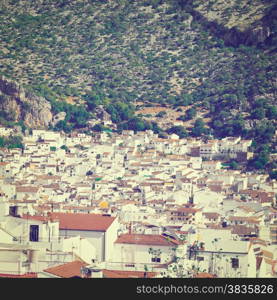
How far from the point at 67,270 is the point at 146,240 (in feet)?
14.1

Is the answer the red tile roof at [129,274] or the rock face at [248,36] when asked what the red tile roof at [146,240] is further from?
the rock face at [248,36]

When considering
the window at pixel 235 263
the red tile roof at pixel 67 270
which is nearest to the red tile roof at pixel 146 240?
the window at pixel 235 263

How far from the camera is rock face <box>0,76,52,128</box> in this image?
4609cm

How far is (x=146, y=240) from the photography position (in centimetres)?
1923

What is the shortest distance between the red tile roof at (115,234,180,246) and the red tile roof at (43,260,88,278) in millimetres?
3200

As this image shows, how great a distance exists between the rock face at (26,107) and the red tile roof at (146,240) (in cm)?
2588

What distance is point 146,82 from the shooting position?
173ft

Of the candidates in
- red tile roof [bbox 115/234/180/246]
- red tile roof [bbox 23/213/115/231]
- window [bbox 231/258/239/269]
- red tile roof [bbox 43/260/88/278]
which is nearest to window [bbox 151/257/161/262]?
red tile roof [bbox 115/234/180/246]

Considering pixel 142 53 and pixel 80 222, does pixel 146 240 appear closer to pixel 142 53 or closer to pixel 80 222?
pixel 80 222

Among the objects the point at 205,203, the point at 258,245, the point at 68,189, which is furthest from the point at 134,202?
the point at 258,245

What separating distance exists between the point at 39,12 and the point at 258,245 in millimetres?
38882

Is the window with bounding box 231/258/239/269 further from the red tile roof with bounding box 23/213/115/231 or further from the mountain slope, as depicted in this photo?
the mountain slope
